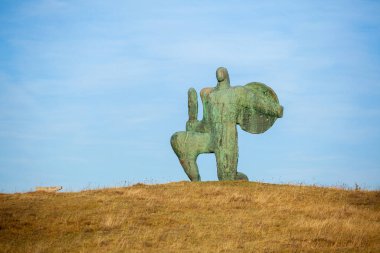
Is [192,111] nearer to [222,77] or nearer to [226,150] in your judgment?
[222,77]

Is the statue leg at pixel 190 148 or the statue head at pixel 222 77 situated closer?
the statue leg at pixel 190 148

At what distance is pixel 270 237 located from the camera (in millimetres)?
17781

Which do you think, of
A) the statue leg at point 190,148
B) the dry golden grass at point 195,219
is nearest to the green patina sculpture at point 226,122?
the statue leg at point 190,148

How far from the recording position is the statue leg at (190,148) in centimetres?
2595

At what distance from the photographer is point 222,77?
2623 cm

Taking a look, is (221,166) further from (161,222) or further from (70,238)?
(70,238)

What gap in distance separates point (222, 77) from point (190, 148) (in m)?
3.04

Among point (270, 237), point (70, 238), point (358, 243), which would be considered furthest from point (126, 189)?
point (358, 243)

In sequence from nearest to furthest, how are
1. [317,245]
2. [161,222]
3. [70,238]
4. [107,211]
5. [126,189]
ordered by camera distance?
1. [317,245]
2. [70,238]
3. [161,222]
4. [107,211]
5. [126,189]

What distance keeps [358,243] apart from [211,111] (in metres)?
10.4

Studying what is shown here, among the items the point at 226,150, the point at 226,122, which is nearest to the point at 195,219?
the point at 226,150

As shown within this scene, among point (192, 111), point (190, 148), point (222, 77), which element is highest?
point (222, 77)

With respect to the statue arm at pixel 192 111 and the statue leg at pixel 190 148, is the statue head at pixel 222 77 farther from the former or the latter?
the statue leg at pixel 190 148

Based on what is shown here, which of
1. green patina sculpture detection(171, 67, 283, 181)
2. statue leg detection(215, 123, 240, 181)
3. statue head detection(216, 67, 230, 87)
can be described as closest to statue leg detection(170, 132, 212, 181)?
green patina sculpture detection(171, 67, 283, 181)
